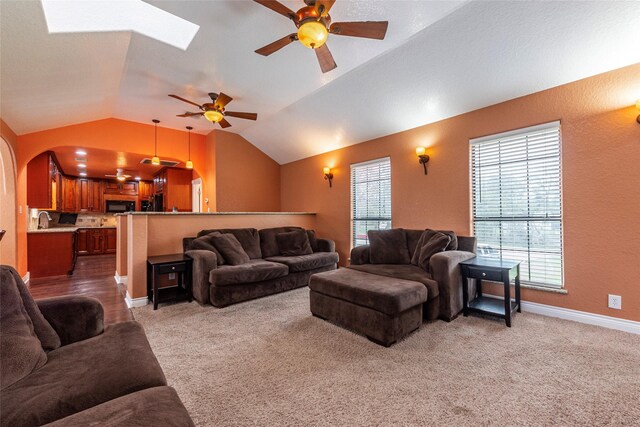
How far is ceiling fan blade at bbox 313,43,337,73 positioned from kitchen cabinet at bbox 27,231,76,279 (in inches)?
239

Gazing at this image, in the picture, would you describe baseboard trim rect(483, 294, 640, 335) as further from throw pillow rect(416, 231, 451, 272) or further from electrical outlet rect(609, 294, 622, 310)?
throw pillow rect(416, 231, 451, 272)

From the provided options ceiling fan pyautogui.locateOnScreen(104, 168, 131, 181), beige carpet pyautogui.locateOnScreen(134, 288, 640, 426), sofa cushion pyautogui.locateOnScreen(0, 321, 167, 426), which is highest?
ceiling fan pyautogui.locateOnScreen(104, 168, 131, 181)

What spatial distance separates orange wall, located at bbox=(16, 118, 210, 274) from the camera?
4.64 meters

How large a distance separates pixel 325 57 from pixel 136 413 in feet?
9.16

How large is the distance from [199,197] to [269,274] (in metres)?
4.39

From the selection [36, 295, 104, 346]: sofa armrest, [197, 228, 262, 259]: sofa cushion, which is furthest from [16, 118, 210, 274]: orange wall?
[36, 295, 104, 346]: sofa armrest

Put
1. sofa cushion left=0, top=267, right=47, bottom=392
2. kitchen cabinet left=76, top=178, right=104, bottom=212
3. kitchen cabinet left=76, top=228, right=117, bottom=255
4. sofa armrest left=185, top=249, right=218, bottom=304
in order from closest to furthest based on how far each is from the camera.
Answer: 1. sofa cushion left=0, top=267, right=47, bottom=392
2. sofa armrest left=185, top=249, right=218, bottom=304
3. kitchen cabinet left=76, top=228, right=117, bottom=255
4. kitchen cabinet left=76, top=178, right=104, bottom=212

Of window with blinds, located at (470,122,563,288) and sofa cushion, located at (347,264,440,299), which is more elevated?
window with blinds, located at (470,122,563,288)

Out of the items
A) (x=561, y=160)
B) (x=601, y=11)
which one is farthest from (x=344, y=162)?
(x=601, y=11)

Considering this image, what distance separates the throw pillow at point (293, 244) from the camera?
484cm

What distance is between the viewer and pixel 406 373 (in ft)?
6.58

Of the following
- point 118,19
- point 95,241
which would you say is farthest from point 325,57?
point 95,241

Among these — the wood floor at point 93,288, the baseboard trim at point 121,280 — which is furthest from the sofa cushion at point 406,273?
the baseboard trim at point 121,280

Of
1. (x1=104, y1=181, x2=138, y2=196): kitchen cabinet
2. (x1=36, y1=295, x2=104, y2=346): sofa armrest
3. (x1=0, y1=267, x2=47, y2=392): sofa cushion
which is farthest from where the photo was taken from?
(x1=104, y1=181, x2=138, y2=196): kitchen cabinet
